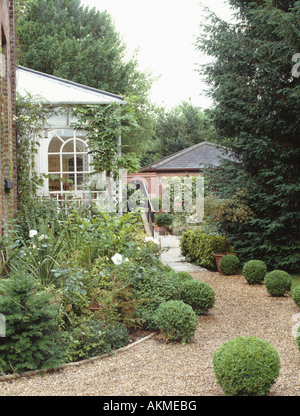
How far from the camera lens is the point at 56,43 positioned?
69.3 ft

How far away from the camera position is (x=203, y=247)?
458 inches

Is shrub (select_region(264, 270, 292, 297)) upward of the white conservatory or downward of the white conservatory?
downward

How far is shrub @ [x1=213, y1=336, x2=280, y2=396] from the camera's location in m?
3.46

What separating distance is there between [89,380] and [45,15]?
22.0 metres

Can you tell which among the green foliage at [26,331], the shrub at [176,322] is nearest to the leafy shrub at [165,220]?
the shrub at [176,322]

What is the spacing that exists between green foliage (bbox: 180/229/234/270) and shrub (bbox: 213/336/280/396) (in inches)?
302

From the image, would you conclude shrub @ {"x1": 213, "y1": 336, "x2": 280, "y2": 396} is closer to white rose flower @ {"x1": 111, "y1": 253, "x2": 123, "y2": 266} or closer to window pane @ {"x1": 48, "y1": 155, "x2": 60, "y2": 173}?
white rose flower @ {"x1": 111, "y1": 253, "x2": 123, "y2": 266}

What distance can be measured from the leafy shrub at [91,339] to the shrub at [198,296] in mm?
1607

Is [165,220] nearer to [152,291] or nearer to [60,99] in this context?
[60,99]

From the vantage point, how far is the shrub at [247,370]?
3461 mm

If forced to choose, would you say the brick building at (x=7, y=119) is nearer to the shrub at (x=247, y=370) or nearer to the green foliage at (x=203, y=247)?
the shrub at (x=247, y=370)

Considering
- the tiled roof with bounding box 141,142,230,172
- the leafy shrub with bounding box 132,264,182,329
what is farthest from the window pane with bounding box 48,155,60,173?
the tiled roof with bounding box 141,142,230,172

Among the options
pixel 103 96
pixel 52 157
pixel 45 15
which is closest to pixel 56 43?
pixel 45 15
